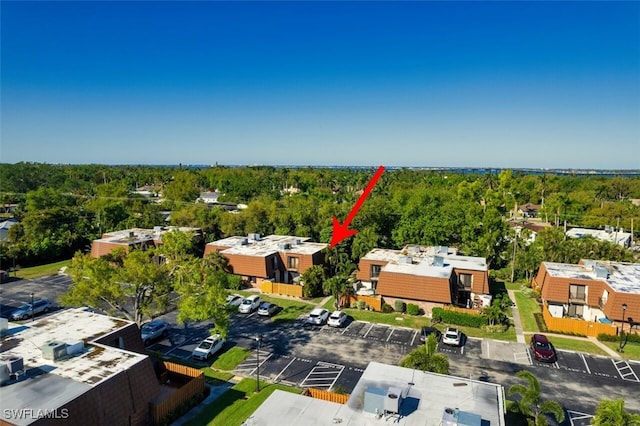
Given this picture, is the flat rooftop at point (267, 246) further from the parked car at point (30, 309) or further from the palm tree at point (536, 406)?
the palm tree at point (536, 406)

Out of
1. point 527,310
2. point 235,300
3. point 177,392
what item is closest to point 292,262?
point 235,300

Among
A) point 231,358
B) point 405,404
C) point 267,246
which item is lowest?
point 231,358

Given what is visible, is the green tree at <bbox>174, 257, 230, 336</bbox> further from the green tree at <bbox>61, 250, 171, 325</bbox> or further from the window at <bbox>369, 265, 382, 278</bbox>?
the window at <bbox>369, 265, 382, 278</bbox>

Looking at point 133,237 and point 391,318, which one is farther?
point 133,237

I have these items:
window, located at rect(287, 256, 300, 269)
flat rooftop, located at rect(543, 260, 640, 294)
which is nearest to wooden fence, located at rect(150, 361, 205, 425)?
window, located at rect(287, 256, 300, 269)

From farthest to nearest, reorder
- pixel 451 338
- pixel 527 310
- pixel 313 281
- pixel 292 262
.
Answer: pixel 292 262 < pixel 313 281 < pixel 527 310 < pixel 451 338

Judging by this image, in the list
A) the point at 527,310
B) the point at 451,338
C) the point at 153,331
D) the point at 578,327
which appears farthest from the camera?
the point at 527,310

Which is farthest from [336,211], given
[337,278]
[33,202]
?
[33,202]

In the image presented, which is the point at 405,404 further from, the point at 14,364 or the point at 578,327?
A: the point at 578,327
